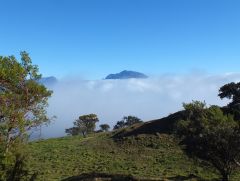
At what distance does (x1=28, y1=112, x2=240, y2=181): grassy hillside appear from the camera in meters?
58.2

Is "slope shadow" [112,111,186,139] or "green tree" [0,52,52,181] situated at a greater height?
"slope shadow" [112,111,186,139]

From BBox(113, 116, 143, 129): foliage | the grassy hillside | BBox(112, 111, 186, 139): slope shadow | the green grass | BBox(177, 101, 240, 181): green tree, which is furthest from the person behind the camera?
BBox(113, 116, 143, 129): foliage

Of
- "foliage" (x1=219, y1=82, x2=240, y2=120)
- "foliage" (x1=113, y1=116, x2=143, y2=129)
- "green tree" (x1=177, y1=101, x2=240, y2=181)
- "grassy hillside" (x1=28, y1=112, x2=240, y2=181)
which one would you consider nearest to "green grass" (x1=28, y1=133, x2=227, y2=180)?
"grassy hillside" (x1=28, y1=112, x2=240, y2=181)

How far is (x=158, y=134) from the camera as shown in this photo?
8994 centimetres

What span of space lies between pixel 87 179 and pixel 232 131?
18.2 m

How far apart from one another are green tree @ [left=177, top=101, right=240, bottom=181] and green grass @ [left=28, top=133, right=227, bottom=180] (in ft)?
19.6

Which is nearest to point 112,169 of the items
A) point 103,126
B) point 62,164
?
point 62,164

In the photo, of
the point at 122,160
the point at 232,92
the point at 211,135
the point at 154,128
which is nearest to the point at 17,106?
the point at 211,135

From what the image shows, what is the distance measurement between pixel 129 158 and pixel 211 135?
Answer: 34074 mm

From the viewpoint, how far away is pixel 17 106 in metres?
31.4

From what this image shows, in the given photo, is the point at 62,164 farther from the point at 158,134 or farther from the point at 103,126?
the point at 103,126

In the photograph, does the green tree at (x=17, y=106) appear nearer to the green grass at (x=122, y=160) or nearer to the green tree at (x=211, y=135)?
the green tree at (x=211, y=135)

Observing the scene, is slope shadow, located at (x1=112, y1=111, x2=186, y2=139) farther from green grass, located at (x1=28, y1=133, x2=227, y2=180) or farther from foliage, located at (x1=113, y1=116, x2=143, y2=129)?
foliage, located at (x1=113, y1=116, x2=143, y2=129)

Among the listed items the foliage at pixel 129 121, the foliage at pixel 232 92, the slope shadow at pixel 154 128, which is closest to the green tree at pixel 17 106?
the slope shadow at pixel 154 128
